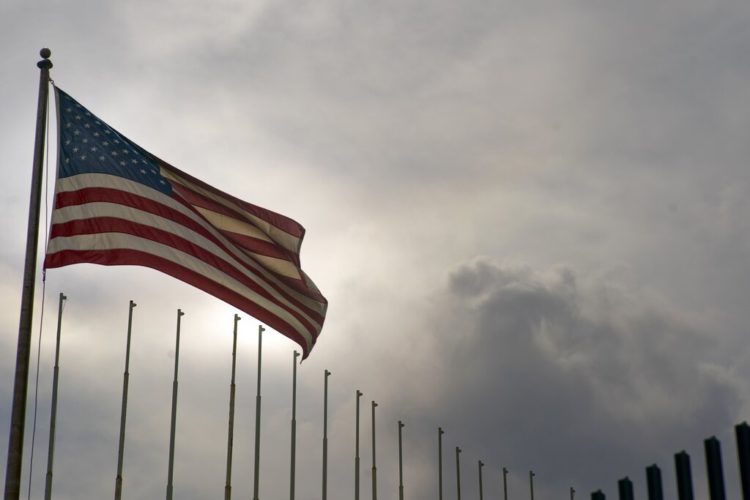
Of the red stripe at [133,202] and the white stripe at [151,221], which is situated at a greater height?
the red stripe at [133,202]

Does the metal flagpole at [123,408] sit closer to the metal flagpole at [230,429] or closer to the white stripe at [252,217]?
the metal flagpole at [230,429]

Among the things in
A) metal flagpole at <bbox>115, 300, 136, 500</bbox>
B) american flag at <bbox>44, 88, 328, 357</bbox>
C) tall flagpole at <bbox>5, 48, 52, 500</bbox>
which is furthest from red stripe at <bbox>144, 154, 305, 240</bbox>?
metal flagpole at <bbox>115, 300, 136, 500</bbox>

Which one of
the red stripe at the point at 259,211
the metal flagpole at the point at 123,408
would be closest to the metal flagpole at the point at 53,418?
the metal flagpole at the point at 123,408

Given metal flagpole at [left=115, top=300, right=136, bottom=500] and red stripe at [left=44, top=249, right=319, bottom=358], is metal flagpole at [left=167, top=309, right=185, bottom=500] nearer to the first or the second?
metal flagpole at [left=115, top=300, right=136, bottom=500]

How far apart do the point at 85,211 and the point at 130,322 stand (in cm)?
2523

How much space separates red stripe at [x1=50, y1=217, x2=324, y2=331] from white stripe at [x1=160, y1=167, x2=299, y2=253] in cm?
152

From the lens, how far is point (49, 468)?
54.2m

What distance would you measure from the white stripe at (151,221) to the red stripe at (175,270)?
71 cm

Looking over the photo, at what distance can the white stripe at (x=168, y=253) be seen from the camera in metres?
29.2

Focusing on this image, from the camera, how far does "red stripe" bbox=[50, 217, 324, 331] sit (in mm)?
29298

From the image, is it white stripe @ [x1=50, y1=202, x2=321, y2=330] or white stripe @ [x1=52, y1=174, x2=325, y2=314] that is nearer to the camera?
white stripe @ [x1=50, y1=202, x2=321, y2=330]

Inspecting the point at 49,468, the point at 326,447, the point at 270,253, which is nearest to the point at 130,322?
the point at 49,468

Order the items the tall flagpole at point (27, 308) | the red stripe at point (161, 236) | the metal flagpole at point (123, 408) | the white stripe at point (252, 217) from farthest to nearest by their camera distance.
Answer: the metal flagpole at point (123, 408) < the white stripe at point (252, 217) < the red stripe at point (161, 236) < the tall flagpole at point (27, 308)

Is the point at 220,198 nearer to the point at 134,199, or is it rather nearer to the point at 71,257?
the point at 134,199
